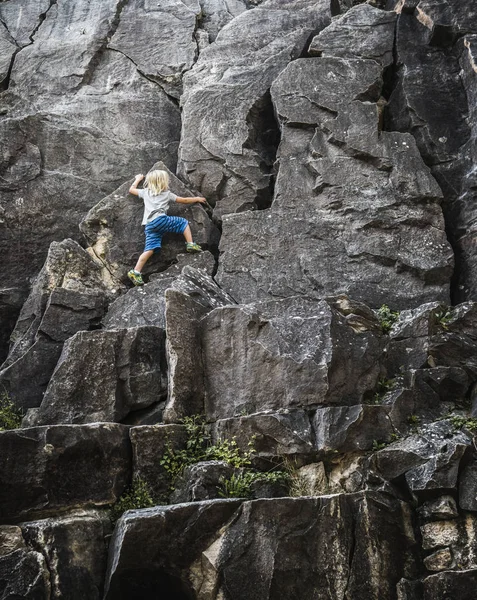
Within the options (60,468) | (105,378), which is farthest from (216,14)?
(60,468)

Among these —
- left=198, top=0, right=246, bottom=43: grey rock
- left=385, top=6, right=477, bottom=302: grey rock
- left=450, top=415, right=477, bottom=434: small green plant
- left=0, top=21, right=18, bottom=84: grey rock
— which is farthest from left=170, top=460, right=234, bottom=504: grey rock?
left=198, top=0, right=246, bottom=43: grey rock

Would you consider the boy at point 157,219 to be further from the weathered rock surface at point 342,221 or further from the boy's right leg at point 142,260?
the weathered rock surface at point 342,221

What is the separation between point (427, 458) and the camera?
8.29 m

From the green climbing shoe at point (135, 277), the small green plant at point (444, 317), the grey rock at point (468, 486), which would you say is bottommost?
the grey rock at point (468, 486)

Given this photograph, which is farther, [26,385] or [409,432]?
[26,385]

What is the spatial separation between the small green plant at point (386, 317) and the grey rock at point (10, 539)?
5662 mm

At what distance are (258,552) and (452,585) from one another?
191 centimetres

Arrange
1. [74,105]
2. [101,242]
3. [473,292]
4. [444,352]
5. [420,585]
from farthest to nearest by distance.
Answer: [74,105] < [101,242] < [473,292] < [444,352] < [420,585]

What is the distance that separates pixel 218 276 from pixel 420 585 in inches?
250

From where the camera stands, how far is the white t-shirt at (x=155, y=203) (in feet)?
42.7

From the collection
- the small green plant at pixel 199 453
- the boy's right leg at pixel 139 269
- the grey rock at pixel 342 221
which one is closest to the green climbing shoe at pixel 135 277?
the boy's right leg at pixel 139 269

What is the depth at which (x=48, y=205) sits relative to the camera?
14.5 meters

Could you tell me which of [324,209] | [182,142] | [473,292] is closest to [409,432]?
[473,292]

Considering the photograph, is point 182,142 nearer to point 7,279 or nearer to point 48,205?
point 48,205
